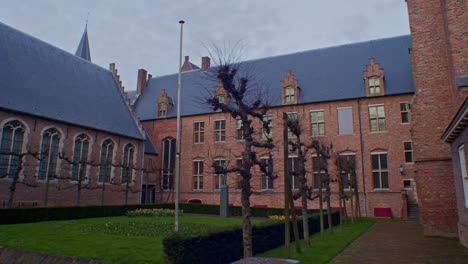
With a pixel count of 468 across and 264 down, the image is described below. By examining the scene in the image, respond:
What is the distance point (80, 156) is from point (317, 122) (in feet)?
63.5

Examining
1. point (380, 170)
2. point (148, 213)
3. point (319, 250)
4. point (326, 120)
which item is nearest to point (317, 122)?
point (326, 120)

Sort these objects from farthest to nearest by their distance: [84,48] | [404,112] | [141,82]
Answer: [84,48] → [141,82] → [404,112]

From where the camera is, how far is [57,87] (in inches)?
1032

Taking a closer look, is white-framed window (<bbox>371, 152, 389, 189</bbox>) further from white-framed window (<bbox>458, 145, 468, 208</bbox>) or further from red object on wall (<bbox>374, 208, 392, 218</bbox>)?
white-framed window (<bbox>458, 145, 468, 208</bbox>)

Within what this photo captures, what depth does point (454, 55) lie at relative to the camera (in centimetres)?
1323

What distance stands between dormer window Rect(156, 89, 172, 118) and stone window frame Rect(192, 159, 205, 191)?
21.3 ft

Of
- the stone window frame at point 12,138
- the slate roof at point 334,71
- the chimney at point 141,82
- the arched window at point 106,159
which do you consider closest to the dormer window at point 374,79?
the slate roof at point 334,71

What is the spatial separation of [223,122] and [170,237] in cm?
2520

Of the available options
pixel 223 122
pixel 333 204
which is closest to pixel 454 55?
pixel 333 204

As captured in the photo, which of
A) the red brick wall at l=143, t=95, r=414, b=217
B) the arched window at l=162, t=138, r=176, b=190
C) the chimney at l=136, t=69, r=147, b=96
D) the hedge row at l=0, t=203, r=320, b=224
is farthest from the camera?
the chimney at l=136, t=69, r=147, b=96

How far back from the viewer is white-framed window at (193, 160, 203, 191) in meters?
32.1

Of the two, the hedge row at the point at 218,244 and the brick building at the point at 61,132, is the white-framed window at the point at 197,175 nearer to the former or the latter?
the brick building at the point at 61,132

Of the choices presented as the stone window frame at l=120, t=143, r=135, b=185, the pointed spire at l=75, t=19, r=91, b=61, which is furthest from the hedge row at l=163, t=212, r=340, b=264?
the pointed spire at l=75, t=19, r=91, b=61

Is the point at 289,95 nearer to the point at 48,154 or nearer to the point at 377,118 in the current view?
the point at 377,118
